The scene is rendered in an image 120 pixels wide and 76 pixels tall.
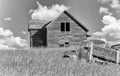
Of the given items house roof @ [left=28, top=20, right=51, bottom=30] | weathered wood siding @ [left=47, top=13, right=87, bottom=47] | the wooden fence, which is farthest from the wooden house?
the wooden fence

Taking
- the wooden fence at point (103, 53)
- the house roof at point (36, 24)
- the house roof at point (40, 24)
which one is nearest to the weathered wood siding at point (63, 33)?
the house roof at point (40, 24)

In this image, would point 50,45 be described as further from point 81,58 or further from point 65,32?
point 81,58

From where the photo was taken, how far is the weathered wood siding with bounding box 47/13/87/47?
3450cm

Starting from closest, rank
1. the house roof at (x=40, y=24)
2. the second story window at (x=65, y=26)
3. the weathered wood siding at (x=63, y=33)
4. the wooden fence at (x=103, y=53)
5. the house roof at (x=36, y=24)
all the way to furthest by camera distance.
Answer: the wooden fence at (x=103, y=53) → the weathered wood siding at (x=63, y=33) → the second story window at (x=65, y=26) → the house roof at (x=40, y=24) → the house roof at (x=36, y=24)

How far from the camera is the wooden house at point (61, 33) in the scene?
3453 centimetres

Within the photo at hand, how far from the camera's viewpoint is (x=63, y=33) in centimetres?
3481

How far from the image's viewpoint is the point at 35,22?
126 ft

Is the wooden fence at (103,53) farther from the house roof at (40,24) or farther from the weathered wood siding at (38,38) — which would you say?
the weathered wood siding at (38,38)

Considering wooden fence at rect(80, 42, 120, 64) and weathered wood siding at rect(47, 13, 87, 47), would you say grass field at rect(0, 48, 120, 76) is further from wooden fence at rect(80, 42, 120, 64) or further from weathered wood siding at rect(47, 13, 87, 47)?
weathered wood siding at rect(47, 13, 87, 47)

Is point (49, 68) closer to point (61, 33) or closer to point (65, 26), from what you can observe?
point (61, 33)

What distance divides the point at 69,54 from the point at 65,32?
921 inches

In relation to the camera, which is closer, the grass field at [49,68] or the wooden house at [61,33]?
the grass field at [49,68]

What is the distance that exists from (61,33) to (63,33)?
31 centimetres

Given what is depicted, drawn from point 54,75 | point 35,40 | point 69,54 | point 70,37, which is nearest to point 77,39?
point 70,37
